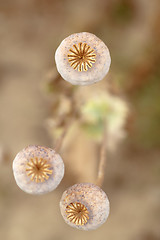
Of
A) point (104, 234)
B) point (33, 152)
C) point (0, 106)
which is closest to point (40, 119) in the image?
point (0, 106)

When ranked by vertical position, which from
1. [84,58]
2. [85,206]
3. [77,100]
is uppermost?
[77,100]

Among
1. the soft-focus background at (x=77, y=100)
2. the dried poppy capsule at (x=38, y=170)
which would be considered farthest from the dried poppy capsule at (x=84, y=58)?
the soft-focus background at (x=77, y=100)

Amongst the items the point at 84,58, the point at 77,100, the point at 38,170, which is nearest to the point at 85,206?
the point at 38,170

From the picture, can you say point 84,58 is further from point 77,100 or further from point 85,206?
point 77,100

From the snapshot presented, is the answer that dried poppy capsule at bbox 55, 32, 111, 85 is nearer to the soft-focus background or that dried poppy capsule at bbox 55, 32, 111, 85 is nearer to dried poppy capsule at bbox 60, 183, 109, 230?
dried poppy capsule at bbox 60, 183, 109, 230

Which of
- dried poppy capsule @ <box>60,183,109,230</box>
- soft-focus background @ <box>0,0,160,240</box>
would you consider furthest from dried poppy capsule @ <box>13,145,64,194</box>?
soft-focus background @ <box>0,0,160,240</box>

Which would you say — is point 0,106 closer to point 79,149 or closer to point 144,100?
point 79,149

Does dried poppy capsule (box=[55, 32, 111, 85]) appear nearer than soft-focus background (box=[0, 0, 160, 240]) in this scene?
Yes
